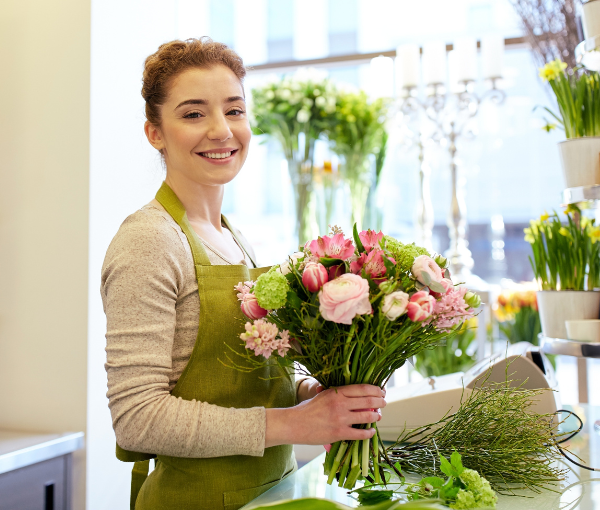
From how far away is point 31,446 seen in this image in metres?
1.58

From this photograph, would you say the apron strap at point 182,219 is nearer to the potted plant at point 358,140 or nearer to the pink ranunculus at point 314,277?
the pink ranunculus at point 314,277

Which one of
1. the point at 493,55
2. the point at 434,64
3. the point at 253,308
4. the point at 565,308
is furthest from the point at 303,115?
the point at 253,308

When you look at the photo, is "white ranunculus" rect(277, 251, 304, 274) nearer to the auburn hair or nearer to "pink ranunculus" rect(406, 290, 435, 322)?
"pink ranunculus" rect(406, 290, 435, 322)

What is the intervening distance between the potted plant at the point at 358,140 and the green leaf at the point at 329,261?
2412 mm

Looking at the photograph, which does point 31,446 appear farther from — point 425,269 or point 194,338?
point 425,269

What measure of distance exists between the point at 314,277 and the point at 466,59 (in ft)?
8.51

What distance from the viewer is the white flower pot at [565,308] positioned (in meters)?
1.69

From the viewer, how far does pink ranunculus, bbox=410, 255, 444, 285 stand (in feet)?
2.92

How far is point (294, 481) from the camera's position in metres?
1.13

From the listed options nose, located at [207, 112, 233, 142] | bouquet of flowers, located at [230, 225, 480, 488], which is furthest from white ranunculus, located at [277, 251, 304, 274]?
nose, located at [207, 112, 233, 142]

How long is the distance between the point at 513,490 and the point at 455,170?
8.12ft

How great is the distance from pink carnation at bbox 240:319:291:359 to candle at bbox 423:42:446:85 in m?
2.62

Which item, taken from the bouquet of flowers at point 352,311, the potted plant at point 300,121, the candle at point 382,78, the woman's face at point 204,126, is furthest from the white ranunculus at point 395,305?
the candle at point 382,78

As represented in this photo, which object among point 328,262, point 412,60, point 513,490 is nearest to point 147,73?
point 328,262
